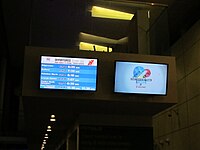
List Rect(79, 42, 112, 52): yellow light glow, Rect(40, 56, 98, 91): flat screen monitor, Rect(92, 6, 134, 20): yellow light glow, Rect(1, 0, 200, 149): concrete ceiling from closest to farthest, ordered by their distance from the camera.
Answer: Rect(40, 56, 98, 91): flat screen monitor < Rect(79, 42, 112, 52): yellow light glow < Rect(1, 0, 200, 149): concrete ceiling < Rect(92, 6, 134, 20): yellow light glow

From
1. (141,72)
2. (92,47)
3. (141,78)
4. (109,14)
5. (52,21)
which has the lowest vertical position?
(141,78)

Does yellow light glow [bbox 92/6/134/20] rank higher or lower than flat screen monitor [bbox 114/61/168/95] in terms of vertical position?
higher

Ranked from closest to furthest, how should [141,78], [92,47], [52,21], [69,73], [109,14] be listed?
[69,73] → [141,78] → [92,47] → [109,14] → [52,21]

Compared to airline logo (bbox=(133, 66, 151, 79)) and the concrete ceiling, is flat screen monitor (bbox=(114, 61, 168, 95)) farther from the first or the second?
the concrete ceiling

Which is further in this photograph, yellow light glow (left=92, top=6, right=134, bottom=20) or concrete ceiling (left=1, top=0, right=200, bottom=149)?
yellow light glow (left=92, top=6, right=134, bottom=20)

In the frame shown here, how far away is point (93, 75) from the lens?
6.38m

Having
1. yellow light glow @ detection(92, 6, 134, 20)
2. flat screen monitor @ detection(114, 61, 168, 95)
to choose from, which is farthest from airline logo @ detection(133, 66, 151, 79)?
yellow light glow @ detection(92, 6, 134, 20)

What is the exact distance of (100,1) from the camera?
24.2 ft

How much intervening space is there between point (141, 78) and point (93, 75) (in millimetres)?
849

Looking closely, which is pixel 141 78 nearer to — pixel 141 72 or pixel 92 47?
pixel 141 72

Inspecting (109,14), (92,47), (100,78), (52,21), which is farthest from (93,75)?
(52,21)

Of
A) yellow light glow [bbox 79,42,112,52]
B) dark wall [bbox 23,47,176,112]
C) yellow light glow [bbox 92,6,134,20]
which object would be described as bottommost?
dark wall [bbox 23,47,176,112]

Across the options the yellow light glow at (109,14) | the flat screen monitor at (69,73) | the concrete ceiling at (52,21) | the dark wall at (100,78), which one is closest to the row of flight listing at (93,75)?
the flat screen monitor at (69,73)

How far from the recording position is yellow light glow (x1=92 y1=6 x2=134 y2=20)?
7.49 metres
